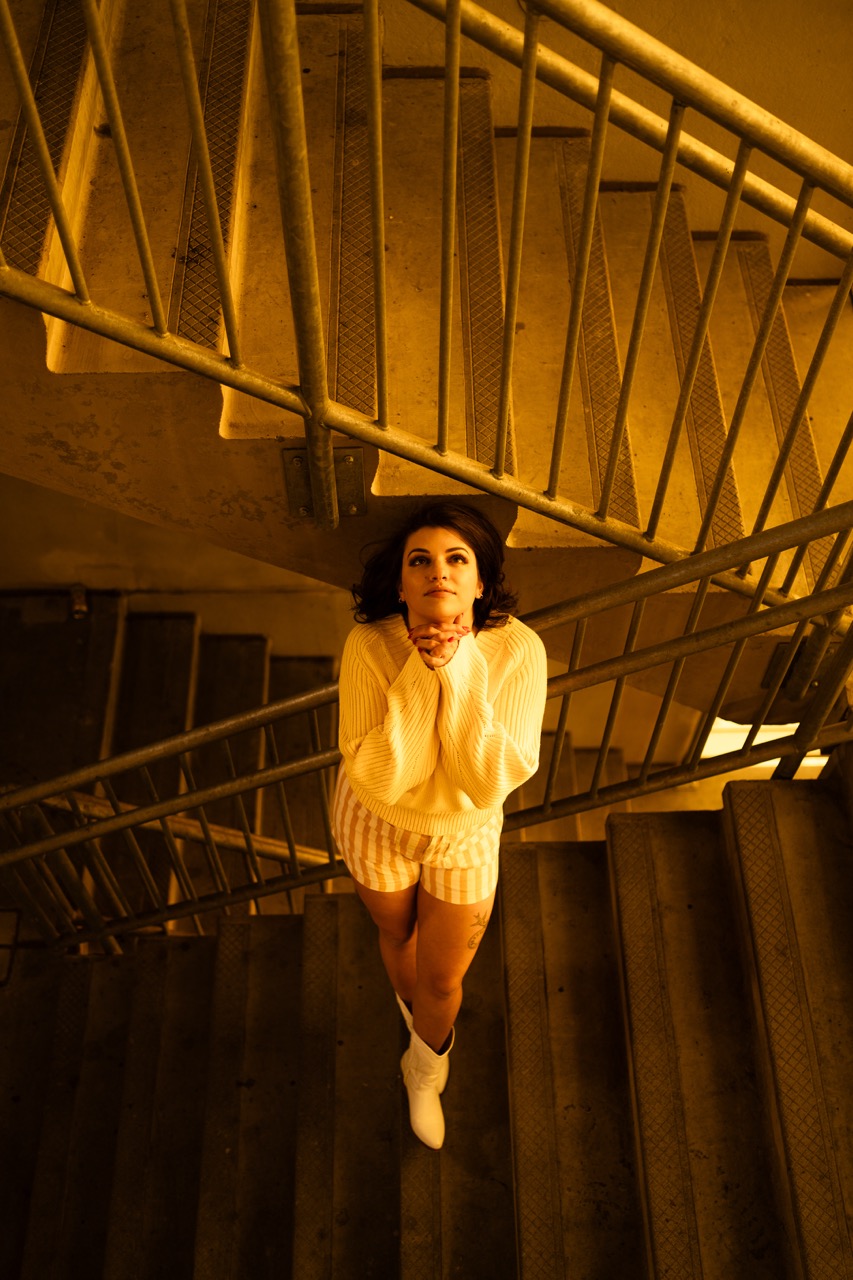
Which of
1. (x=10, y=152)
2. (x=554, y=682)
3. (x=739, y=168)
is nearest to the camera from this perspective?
(x=739, y=168)

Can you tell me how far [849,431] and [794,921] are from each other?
1272 millimetres

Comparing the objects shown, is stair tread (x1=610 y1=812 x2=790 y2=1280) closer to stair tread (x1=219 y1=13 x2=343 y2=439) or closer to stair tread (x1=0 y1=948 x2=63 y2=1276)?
stair tread (x1=219 y1=13 x2=343 y2=439)

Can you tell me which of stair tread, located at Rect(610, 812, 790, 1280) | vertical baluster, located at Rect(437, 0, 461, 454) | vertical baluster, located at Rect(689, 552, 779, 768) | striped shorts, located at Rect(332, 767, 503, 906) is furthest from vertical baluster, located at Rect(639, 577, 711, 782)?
vertical baluster, located at Rect(437, 0, 461, 454)

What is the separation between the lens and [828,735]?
253 cm

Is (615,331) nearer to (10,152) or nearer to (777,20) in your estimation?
(777,20)

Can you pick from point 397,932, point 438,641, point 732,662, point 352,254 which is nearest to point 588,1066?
point 397,932

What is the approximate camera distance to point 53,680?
4.38 meters

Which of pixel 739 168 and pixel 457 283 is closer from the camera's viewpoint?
pixel 739 168

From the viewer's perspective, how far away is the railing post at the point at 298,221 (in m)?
1.41

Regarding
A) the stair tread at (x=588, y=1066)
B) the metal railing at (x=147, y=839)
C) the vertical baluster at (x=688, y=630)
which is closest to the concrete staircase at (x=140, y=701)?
the metal railing at (x=147, y=839)

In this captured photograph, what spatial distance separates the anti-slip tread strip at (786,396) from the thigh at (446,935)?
1.25m

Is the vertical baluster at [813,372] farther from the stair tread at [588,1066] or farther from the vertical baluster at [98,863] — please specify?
the vertical baluster at [98,863]

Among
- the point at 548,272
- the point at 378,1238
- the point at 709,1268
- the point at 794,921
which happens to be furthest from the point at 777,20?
the point at 378,1238

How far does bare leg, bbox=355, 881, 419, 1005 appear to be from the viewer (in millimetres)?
2070
